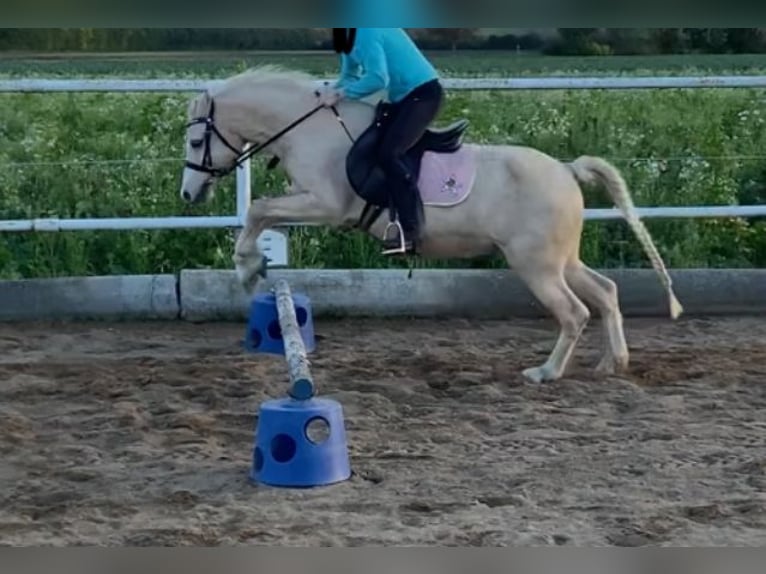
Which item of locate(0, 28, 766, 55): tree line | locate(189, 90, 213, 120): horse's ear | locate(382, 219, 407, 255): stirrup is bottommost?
locate(382, 219, 407, 255): stirrup

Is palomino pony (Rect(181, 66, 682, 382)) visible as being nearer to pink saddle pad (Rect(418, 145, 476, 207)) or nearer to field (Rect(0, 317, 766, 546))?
pink saddle pad (Rect(418, 145, 476, 207))

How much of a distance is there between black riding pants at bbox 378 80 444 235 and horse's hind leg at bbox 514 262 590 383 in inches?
22.5

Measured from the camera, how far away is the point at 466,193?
5.58 meters

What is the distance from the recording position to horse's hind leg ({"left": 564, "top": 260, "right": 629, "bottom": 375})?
5703 millimetres

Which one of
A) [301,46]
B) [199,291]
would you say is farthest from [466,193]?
[301,46]

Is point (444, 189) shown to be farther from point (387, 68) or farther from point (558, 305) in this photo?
point (558, 305)

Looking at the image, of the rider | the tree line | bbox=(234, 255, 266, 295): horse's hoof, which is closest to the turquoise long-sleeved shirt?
the rider

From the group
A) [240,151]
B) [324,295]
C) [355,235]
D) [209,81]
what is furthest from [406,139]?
[355,235]

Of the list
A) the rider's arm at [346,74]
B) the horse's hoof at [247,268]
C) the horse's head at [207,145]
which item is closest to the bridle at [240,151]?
the horse's head at [207,145]

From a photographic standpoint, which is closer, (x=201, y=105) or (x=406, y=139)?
(x=406, y=139)

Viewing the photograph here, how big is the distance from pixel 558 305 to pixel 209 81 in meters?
2.25

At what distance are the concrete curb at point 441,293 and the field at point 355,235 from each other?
45cm

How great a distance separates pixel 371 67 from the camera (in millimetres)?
5348

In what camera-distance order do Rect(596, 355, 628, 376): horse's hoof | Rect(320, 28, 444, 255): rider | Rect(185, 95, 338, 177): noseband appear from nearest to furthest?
Rect(320, 28, 444, 255): rider
Rect(596, 355, 628, 376): horse's hoof
Rect(185, 95, 338, 177): noseband
